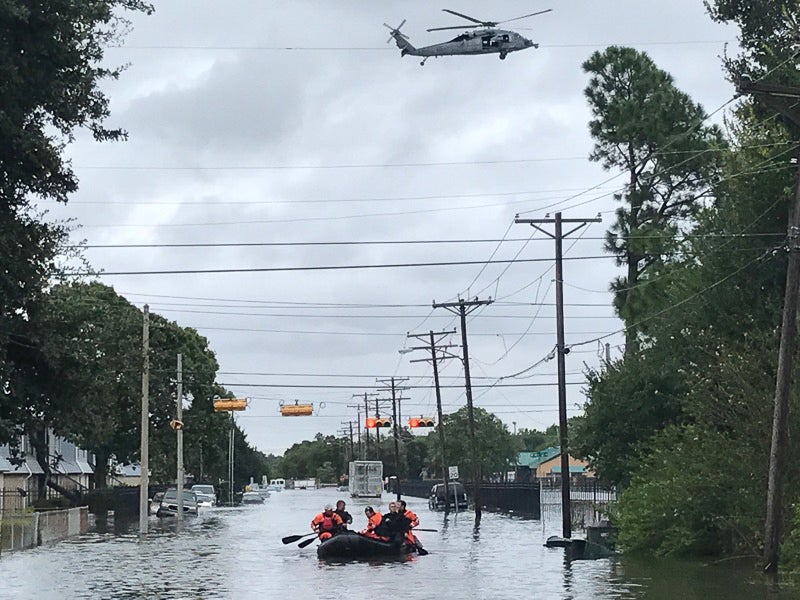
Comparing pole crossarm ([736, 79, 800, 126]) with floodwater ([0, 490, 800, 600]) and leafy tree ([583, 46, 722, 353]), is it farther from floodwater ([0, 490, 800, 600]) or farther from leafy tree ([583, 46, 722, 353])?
leafy tree ([583, 46, 722, 353])

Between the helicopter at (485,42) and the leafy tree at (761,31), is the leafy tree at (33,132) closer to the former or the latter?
the helicopter at (485,42)

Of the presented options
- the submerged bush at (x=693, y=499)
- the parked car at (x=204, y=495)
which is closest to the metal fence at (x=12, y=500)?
the parked car at (x=204, y=495)

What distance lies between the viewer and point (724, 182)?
35500 mm

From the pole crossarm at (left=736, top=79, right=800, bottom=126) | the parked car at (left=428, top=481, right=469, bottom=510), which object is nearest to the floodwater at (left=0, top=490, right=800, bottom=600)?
the pole crossarm at (left=736, top=79, right=800, bottom=126)

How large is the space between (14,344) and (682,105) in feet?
114

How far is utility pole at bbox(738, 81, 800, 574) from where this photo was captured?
2472cm

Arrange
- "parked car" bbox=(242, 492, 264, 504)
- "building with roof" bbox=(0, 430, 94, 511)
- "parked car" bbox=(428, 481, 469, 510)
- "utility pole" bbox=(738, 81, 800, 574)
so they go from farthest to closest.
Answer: "parked car" bbox=(242, 492, 264, 504) < "parked car" bbox=(428, 481, 469, 510) < "building with roof" bbox=(0, 430, 94, 511) < "utility pole" bbox=(738, 81, 800, 574)

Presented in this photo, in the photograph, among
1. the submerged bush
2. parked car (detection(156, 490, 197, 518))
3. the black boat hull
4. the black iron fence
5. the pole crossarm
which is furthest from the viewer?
parked car (detection(156, 490, 197, 518))

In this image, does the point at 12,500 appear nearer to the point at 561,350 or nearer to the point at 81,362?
the point at 561,350

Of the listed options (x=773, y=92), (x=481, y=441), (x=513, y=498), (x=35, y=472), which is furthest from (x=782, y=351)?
(x=481, y=441)

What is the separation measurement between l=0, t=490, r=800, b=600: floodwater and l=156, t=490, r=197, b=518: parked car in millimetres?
26678

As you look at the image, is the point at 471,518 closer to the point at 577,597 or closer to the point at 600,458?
the point at 600,458

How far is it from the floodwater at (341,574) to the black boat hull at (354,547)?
0.53 metres

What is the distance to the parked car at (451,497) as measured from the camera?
78500mm
